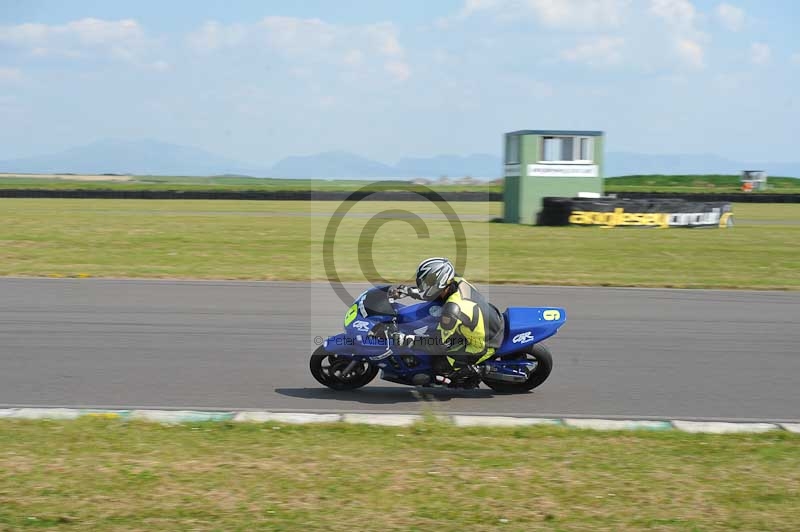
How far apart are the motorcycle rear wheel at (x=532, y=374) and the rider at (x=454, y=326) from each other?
13.1 inches

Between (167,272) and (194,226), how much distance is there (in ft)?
39.3

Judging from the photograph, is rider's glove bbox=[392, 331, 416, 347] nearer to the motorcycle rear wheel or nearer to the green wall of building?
the motorcycle rear wheel

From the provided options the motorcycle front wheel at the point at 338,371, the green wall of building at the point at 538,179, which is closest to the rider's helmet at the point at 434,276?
the motorcycle front wheel at the point at 338,371

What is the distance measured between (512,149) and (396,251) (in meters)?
9.92

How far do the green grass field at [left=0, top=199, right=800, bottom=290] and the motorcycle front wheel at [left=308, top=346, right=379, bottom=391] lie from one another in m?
8.21

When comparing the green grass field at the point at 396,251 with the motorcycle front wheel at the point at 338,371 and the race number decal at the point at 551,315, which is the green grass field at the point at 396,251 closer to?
the race number decal at the point at 551,315

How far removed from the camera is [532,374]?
8.44 m

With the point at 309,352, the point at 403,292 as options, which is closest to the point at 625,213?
the point at 309,352

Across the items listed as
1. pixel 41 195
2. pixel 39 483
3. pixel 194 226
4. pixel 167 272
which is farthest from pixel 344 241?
pixel 41 195

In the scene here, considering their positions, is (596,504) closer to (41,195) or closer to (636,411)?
(636,411)

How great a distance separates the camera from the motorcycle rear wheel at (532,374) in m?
8.41

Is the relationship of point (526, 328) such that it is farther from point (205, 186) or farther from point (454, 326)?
point (205, 186)

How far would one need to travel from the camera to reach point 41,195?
53.6 m

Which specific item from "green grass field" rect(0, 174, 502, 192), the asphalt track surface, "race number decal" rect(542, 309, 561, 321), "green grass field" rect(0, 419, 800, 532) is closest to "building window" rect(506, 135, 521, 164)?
"green grass field" rect(0, 174, 502, 192)
